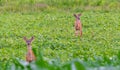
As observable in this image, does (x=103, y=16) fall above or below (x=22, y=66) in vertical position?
below

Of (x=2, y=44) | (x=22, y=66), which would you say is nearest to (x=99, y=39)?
(x=2, y=44)

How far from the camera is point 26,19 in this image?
15.9 meters

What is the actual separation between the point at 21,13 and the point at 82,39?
20.7 feet

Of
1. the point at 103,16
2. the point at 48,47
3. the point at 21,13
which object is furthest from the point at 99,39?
the point at 21,13

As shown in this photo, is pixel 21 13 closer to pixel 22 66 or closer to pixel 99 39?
pixel 99 39

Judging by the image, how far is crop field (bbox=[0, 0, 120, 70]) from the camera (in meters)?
9.84

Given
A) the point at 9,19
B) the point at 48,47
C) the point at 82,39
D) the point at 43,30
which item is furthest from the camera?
the point at 9,19

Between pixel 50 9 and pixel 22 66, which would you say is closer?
pixel 22 66

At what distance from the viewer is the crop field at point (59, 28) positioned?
9.84 metres

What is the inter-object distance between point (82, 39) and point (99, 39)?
1.52 feet

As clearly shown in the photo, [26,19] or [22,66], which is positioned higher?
[22,66]

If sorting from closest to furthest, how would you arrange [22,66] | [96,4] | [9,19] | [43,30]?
[22,66] → [43,30] → [9,19] → [96,4]

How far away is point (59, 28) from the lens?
1371 centimetres

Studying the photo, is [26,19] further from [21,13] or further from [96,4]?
[96,4]
